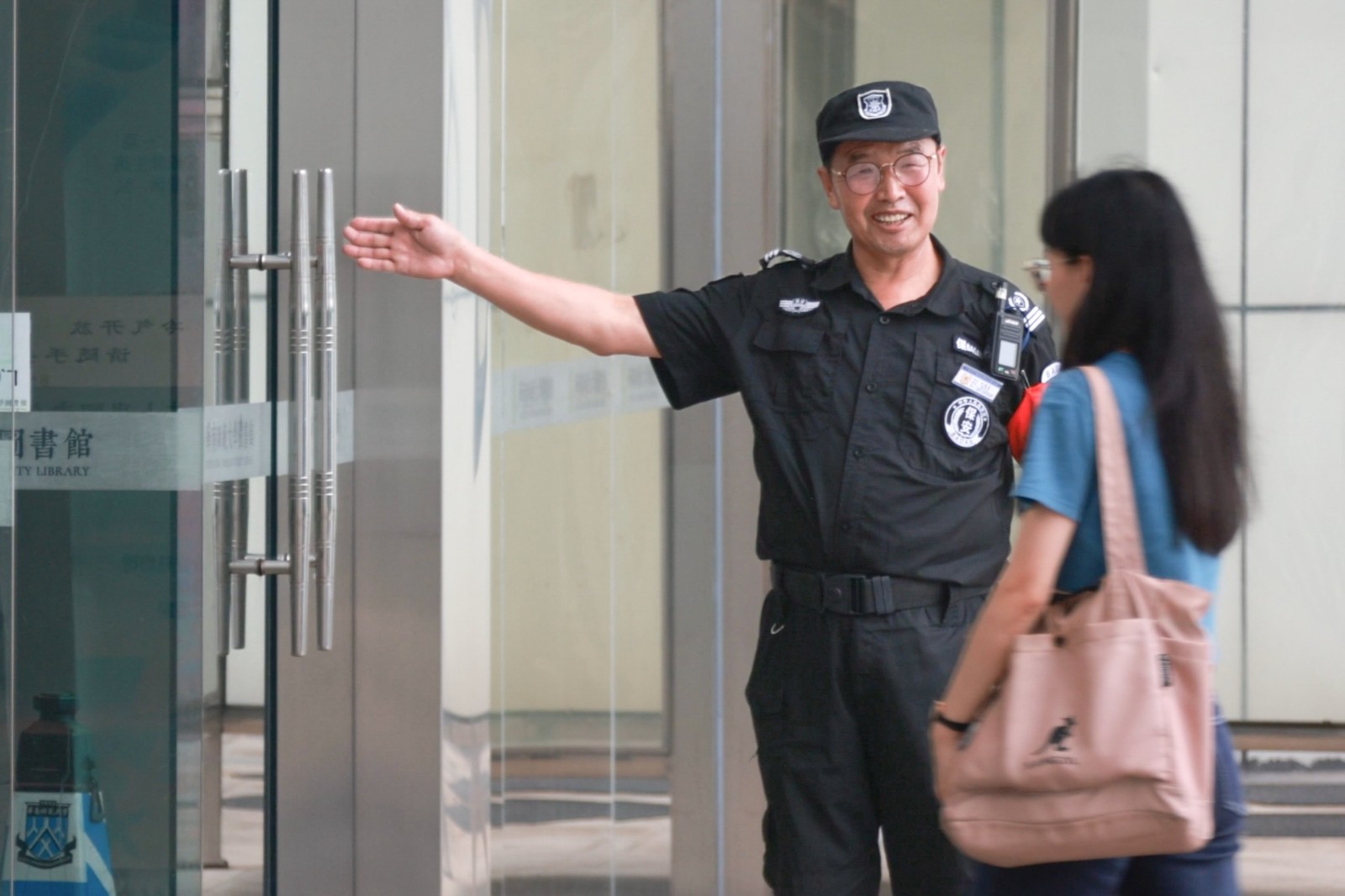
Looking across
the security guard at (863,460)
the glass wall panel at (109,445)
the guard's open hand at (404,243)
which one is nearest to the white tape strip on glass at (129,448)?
the glass wall panel at (109,445)

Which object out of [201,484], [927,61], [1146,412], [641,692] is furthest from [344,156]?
[927,61]

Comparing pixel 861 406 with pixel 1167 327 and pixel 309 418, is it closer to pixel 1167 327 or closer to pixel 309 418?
pixel 1167 327

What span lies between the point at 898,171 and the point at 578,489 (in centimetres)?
88

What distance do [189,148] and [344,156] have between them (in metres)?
0.41

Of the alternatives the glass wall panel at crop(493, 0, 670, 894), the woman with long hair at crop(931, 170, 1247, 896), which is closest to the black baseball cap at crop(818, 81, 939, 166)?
the glass wall panel at crop(493, 0, 670, 894)

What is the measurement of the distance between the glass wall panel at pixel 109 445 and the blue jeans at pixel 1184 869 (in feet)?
3.00

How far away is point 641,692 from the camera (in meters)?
3.27

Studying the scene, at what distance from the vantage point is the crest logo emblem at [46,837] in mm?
1578

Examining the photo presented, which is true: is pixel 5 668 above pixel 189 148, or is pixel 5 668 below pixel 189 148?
below

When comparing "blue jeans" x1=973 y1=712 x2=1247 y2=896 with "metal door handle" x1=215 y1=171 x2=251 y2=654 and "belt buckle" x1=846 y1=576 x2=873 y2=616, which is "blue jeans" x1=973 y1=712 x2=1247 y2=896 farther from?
"metal door handle" x1=215 y1=171 x2=251 y2=654

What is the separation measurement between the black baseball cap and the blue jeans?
3.32ft

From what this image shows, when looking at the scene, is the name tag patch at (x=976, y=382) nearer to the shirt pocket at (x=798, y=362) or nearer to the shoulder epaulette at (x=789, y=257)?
the shirt pocket at (x=798, y=362)

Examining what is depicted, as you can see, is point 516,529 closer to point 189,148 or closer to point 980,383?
point 980,383

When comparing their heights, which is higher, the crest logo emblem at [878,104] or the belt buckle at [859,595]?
the crest logo emblem at [878,104]
